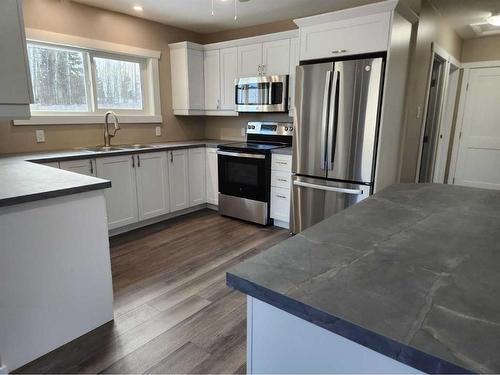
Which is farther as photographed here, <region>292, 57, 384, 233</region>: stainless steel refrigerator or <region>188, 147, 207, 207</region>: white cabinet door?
<region>188, 147, 207, 207</region>: white cabinet door

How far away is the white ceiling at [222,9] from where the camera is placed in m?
3.36

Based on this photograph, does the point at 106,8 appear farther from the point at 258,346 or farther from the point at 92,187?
the point at 258,346

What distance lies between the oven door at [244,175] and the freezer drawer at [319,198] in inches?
16.2

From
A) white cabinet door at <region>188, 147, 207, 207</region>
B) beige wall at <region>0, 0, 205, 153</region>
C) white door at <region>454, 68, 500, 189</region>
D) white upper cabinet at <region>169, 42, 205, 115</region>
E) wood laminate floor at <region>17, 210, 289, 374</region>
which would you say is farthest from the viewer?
white door at <region>454, 68, 500, 189</region>

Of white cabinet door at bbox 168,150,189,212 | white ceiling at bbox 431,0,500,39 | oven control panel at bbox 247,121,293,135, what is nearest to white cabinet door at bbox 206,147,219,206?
white cabinet door at bbox 168,150,189,212

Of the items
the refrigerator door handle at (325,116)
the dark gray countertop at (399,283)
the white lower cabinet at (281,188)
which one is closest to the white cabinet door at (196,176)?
the white lower cabinet at (281,188)

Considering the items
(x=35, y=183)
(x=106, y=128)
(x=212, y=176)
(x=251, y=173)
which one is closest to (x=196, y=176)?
(x=212, y=176)

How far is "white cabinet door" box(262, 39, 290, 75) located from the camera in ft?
11.8

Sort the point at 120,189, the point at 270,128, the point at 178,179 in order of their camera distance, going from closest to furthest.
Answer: the point at 120,189 < the point at 178,179 < the point at 270,128

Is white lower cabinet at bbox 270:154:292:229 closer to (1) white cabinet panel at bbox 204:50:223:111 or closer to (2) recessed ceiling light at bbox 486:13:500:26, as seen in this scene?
(1) white cabinet panel at bbox 204:50:223:111

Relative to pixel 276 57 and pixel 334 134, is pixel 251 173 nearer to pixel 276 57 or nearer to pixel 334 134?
pixel 334 134

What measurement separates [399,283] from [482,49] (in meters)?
5.85

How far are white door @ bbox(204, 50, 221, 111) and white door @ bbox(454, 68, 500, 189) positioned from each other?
13.4ft

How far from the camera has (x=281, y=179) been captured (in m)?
3.51
